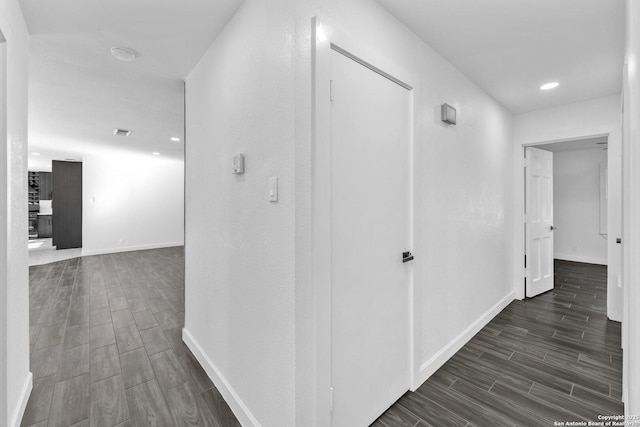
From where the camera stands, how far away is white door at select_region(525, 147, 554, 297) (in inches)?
148

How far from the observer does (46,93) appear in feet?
10.0

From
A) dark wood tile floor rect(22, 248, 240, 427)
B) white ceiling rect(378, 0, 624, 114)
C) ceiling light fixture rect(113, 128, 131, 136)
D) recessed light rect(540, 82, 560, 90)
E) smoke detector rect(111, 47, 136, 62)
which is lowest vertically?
dark wood tile floor rect(22, 248, 240, 427)

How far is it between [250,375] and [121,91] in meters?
3.13

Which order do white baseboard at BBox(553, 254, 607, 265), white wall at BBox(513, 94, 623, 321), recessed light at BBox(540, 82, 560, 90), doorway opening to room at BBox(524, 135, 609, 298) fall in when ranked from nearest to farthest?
recessed light at BBox(540, 82, 560, 90) < white wall at BBox(513, 94, 623, 321) < doorway opening to room at BBox(524, 135, 609, 298) < white baseboard at BBox(553, 254, 607, 265)

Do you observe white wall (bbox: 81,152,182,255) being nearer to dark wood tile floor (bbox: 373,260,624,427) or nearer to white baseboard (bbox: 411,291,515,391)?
white baseboard (bbox: 411,291,515,391)

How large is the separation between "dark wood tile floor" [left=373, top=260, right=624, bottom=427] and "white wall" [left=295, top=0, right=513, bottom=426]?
0.51 feet

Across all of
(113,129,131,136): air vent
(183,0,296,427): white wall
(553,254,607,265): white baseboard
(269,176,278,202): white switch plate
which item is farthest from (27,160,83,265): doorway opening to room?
(553,254,607,265): white baseboard

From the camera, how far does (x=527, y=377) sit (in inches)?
82.5

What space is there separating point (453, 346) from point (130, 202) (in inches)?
320

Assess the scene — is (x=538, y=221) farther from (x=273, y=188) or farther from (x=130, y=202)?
(x=130, y=202)

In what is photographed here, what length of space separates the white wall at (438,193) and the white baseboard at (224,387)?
0.53 meters

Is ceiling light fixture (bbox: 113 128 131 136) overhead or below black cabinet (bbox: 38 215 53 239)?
overhead

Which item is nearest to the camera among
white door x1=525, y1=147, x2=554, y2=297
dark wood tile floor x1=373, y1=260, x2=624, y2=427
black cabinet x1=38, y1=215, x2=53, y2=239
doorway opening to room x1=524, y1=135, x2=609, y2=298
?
dark wood tile floor x1=373, y1=260, x2=624, y2=427

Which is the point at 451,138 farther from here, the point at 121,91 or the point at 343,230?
the point at 121,91
